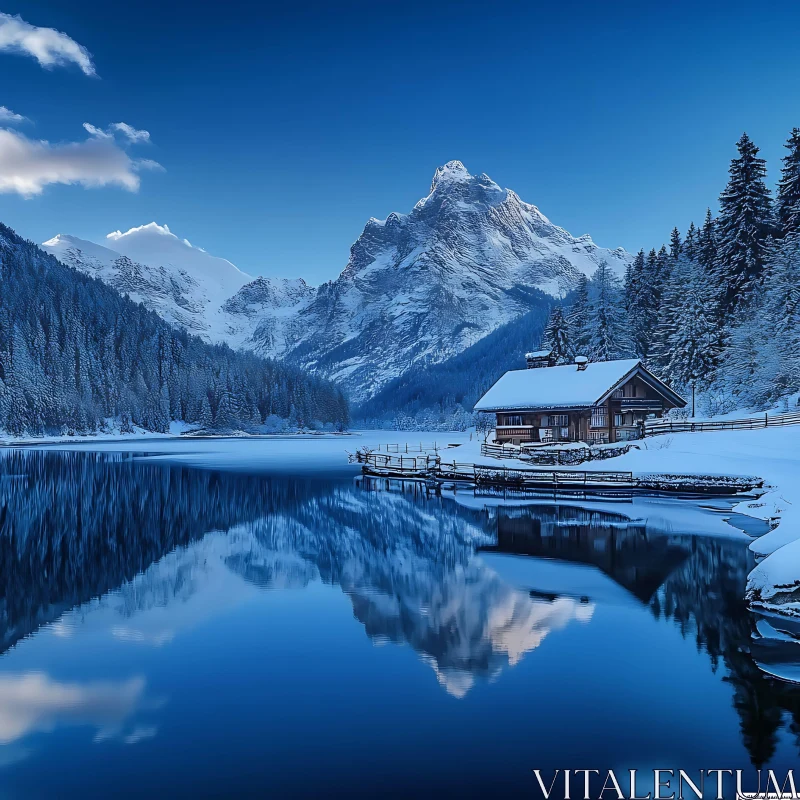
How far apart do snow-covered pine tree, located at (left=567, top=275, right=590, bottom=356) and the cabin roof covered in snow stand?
54.1 ft

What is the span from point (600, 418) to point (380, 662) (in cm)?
4800

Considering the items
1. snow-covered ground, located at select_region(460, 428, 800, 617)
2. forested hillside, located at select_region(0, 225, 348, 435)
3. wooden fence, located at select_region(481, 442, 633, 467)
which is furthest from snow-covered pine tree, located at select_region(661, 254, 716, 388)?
forested hillside, located at select_region(0, 225, 348, 435)

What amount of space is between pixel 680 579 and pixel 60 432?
510 ft

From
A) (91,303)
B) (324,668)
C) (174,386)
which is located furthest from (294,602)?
(91,303)

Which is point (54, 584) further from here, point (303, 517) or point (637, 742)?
point (637, 742)

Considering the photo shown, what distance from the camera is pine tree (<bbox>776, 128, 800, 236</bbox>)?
60.4 metres

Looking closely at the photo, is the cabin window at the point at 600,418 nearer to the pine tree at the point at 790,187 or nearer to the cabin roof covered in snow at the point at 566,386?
the cabin roof covered in snow at the point at 566,386

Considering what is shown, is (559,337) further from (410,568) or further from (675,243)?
(410,568)

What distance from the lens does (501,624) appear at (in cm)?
1823

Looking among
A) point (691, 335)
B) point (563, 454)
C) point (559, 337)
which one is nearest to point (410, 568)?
point (563, 454)

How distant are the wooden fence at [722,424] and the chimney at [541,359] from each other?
46.9 ft

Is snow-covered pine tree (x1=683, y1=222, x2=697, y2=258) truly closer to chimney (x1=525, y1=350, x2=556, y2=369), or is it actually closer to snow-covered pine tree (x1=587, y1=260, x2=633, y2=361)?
snow-covered pine tree (x1=587, y1=260, x2=633, y2=361)

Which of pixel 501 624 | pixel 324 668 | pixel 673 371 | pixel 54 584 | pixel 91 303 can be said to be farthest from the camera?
pixel 91 303

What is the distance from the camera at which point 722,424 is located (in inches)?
2060
